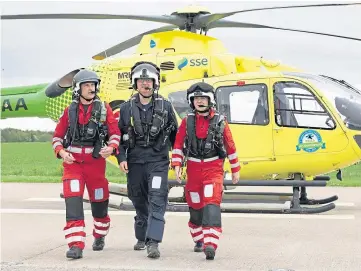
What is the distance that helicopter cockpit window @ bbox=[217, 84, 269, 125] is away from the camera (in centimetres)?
952

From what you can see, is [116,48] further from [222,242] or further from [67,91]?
[222,242]

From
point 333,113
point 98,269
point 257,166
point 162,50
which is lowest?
point 98,269

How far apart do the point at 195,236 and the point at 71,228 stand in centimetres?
114

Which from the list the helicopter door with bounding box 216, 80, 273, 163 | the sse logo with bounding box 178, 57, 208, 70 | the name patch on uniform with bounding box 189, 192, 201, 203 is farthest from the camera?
the sse logo with bounding box 178, 57, 208, 70

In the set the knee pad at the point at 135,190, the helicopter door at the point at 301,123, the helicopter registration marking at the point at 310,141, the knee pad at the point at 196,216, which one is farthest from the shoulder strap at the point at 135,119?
the helicopter registration marking at the point at 310,141

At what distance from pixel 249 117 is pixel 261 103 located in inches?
9.5

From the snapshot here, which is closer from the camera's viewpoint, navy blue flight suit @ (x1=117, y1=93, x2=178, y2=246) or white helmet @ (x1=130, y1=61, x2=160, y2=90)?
navy blue flight suit @ (x1=117, y1=93, x2=178, y2=246)

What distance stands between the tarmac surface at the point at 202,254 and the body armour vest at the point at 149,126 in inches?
40.2

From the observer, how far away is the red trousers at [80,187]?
637cm

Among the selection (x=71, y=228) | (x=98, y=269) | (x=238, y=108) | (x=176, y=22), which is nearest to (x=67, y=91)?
(x=176, y=22)

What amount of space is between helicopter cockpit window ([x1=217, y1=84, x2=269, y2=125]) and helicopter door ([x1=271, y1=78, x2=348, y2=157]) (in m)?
0.18

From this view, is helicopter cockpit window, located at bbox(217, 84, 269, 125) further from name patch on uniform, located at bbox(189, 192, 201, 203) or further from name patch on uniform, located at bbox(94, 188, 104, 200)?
name patch on uniform, located at bbox(94, 188, 104, 200)

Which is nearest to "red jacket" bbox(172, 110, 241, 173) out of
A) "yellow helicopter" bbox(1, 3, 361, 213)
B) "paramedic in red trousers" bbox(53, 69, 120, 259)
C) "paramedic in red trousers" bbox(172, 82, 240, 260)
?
"paramedic in red trousers" bbox(172, 82, 240, 260)

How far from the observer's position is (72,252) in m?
6.22
